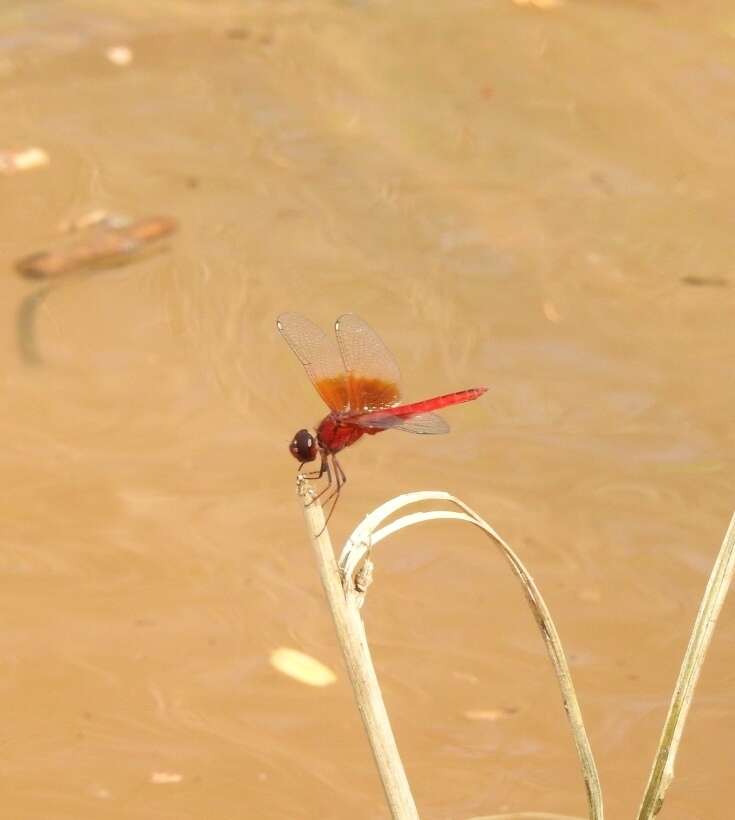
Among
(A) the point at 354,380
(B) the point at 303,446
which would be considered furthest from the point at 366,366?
(B) the point at 303,446

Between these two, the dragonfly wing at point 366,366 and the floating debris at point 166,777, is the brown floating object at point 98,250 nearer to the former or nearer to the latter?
the floating debris at point 166,777

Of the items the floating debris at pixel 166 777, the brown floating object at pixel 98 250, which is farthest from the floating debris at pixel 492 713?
the brown floating object at pixel 98 250

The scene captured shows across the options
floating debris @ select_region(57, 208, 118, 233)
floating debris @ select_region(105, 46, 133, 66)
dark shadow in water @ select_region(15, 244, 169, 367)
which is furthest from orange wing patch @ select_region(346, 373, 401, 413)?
floating debris @ select_region(105, 46, 133, 66)

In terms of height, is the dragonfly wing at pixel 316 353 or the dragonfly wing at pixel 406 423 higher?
the dragonfly wing at pixel 316 353

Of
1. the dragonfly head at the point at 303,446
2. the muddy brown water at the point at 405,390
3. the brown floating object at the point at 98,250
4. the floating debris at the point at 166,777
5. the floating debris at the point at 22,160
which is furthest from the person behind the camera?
the floating debris at the point at 22,160

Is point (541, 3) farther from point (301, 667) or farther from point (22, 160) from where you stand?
point (301, 667)

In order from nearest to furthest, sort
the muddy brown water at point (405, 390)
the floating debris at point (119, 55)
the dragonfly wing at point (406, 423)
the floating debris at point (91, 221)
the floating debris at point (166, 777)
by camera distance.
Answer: the dragonfly wing at point (406, 423)
the floating debris at point (166, 777)
the muddy brown water at point (405, 390)
the floating debris at point (91, 221)
the floating debris at point (119, 55)

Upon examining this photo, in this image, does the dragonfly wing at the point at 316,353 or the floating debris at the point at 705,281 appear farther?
the floating debris at the point at 705,281
